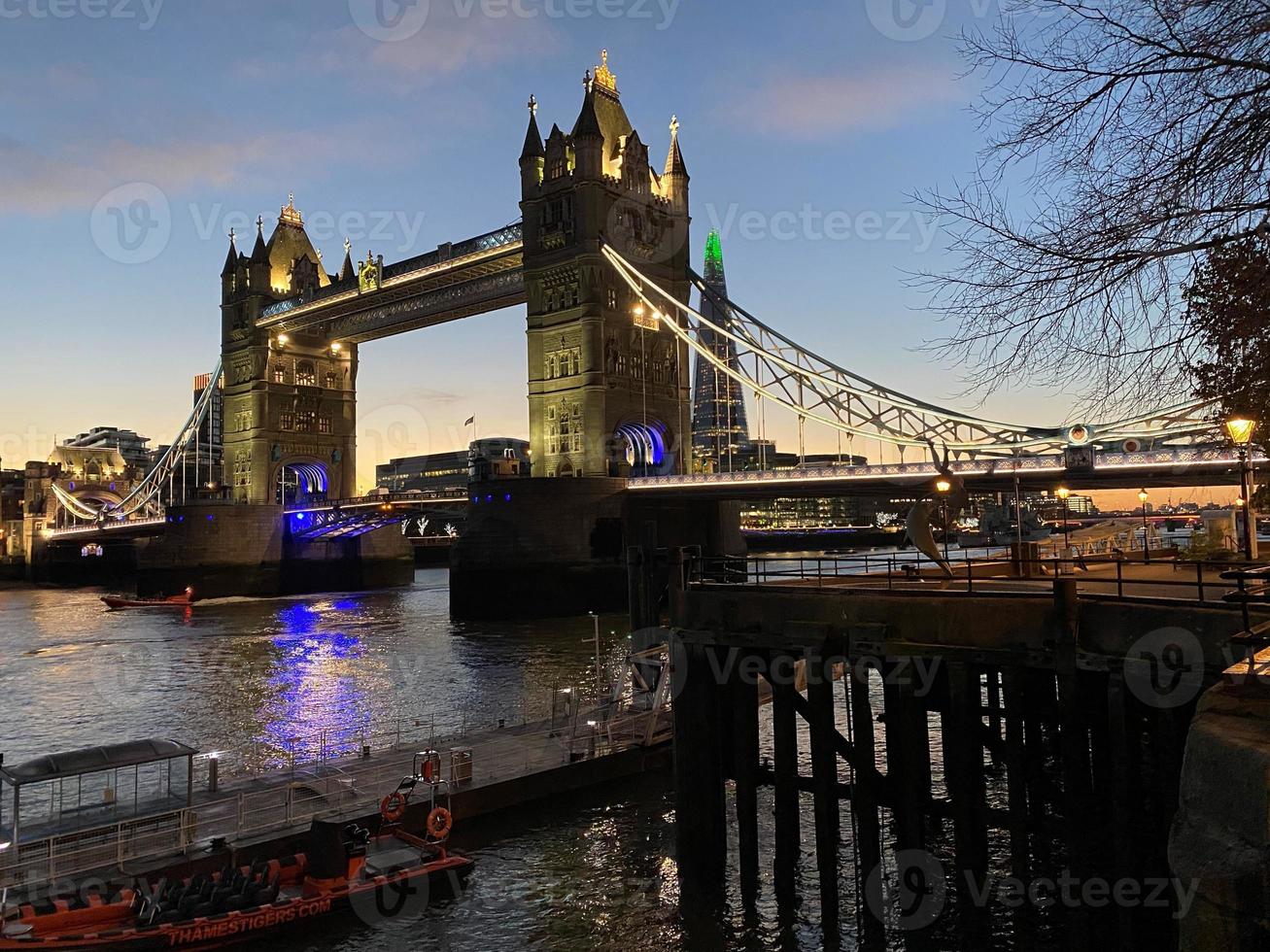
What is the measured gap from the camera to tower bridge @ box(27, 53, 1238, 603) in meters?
52.9

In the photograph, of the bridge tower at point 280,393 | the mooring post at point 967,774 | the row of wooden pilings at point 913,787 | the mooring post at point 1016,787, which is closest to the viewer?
the row of wooden pilings at point 913,787

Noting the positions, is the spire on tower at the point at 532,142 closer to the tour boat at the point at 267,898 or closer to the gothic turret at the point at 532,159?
the gothic turret at the point at 532,159

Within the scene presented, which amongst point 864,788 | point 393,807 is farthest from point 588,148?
point 864,788

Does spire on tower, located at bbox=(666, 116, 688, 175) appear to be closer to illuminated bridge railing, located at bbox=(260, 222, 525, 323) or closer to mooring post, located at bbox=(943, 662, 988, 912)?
illuminated bridge railing, located at bbox=(260, 222, 525, 323)

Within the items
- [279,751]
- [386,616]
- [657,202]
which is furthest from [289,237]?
[279,751]

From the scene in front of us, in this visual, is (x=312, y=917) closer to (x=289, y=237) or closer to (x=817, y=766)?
(x=817, y=766)

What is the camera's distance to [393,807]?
1672cm

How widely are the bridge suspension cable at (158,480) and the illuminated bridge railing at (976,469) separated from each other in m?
60.7

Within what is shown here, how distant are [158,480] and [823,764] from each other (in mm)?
110459

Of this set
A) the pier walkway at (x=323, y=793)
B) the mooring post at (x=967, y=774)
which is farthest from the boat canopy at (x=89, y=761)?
the mooring post at (x=967, y=774)

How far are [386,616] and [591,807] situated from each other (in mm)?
42980

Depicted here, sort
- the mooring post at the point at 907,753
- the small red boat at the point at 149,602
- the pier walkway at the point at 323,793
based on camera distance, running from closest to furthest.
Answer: the mooring post at the point at 907,753 < the pier walkway at the point at 323,793 < the small red boat at the point at 149,602

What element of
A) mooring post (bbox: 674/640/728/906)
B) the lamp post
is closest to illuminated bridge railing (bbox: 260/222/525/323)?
the lamp post

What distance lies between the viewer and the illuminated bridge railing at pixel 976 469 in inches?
1715
